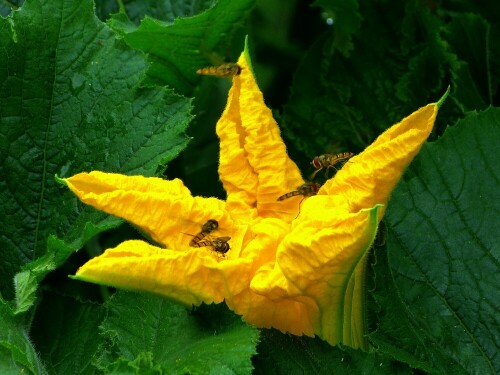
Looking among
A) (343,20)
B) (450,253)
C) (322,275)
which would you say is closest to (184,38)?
(343,20)

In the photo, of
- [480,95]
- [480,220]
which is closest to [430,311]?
[480,220]

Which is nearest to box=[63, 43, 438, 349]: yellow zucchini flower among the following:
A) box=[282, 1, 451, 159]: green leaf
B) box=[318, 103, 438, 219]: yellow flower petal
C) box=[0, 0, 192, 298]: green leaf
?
box=[318, 103, 438, 219]: yellow flower petal

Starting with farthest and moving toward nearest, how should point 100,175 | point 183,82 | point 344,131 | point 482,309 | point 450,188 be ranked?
point 344,131 < point 183,82 < point 450,188 < point 482,309 < point 100,175

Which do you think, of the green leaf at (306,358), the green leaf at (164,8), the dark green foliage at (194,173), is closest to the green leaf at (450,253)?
the dark green foliage at (194,173)

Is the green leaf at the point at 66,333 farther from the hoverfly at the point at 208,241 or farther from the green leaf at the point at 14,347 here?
the hoverfly at the point at 208,241

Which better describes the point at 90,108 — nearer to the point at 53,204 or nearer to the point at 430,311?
the point at 53,204

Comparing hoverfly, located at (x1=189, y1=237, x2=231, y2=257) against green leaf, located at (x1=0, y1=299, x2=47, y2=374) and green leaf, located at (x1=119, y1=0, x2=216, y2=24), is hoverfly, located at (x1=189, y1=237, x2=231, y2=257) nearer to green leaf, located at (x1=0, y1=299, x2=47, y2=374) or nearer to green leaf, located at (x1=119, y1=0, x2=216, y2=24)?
→ green leaf, located at (x1=0, y1=299, x2=47, y2=374)
